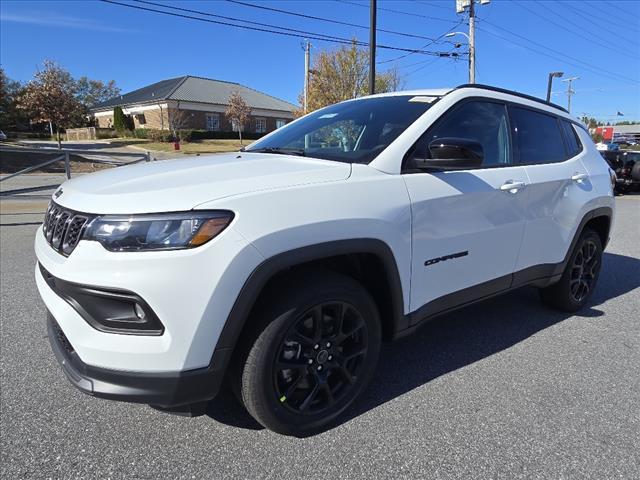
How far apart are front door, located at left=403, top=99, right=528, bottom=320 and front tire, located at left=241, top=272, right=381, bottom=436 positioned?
409mm

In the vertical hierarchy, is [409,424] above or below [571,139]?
below

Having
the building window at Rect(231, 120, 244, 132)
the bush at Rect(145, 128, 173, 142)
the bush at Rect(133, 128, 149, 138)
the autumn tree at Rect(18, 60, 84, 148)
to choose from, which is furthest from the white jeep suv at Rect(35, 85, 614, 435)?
the bush at Rect(133, 128, 149, 138)

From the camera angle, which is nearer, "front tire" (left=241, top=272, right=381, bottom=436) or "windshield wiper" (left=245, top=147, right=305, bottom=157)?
"front tire" (left=241, top=272, right=381, bottom=436)

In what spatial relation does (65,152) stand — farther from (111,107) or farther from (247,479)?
(111,107)

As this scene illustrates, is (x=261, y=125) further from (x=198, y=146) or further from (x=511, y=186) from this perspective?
(x=511, y=186)


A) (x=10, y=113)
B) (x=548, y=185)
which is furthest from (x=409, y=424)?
(x=10, y=113)

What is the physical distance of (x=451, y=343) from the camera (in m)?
3.69

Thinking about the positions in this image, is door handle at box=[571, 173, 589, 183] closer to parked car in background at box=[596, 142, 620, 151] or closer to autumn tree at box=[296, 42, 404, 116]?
parked car in background at box=[596, 142, 620, 151]

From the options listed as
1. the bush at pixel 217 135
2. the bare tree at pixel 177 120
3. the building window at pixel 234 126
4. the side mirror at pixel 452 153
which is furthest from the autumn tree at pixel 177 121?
the side mirror at pixel 452 153

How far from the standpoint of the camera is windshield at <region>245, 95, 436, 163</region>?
289 cm

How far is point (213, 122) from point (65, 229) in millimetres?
56254

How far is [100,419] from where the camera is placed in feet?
8.61

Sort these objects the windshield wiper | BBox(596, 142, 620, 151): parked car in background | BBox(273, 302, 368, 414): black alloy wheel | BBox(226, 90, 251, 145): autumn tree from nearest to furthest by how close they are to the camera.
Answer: BBox(273, 302, 368, 414): black alloy wheel
the windshield wiper
BBox(596, 142, 620, 151): parked car in background
BBox(226, 90, 251, 145): autumn tree

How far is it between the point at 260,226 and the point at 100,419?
1492 mm
